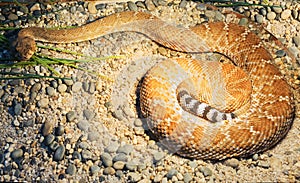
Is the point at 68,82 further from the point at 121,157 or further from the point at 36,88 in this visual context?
the point at 121,157

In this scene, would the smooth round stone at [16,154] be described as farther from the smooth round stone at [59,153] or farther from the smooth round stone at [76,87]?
the smooth round stone at [76,87]

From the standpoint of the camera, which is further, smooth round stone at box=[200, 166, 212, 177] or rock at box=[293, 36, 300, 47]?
rock at box=[293, 36, 300, 47]

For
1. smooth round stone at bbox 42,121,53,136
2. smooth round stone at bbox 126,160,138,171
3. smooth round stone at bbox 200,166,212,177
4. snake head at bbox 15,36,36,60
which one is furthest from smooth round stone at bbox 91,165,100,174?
snake head at bbox 15,36,36,60

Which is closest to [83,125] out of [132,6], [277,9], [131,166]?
[131,166]

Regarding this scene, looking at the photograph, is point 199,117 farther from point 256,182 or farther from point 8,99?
point 8,99

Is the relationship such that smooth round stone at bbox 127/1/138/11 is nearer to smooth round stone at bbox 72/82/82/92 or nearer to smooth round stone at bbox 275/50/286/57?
smooth round stone at bbox 72/82/82/92

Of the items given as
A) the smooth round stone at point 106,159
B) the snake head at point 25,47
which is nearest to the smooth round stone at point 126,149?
the smooth round stone at point 106,159

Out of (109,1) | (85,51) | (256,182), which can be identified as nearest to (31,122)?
(85,51)
